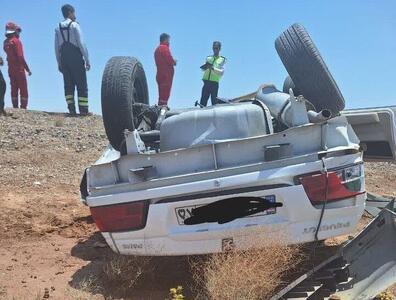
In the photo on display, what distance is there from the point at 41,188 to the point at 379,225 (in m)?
4.57

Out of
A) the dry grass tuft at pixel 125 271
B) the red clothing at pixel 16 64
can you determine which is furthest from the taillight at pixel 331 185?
the red clothing at pixel 16 64

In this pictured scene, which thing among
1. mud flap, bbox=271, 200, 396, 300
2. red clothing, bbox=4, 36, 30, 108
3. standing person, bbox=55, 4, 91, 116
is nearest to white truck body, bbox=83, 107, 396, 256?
mud flap, bbox=271, 200, 396, 300

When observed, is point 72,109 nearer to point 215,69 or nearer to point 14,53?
point 14,53

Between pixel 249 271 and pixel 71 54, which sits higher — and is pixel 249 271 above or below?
below

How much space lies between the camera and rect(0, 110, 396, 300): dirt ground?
160 inches

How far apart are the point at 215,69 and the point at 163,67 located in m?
1.37

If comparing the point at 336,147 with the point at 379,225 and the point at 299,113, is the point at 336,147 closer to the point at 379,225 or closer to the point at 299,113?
the point at 299,113

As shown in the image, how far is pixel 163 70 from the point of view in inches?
489

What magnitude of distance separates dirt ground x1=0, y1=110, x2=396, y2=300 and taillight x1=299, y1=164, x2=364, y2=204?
49.3 inches

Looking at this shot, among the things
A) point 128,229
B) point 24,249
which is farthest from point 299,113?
point 24,249

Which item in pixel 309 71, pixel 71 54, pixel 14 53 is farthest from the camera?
pixel 14 53

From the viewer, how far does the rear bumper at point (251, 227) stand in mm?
3480

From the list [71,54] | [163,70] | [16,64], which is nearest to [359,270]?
[71,54]

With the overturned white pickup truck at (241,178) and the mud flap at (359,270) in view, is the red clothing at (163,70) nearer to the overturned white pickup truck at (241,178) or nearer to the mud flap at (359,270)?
the overturned white pickup truck at (241,178)
